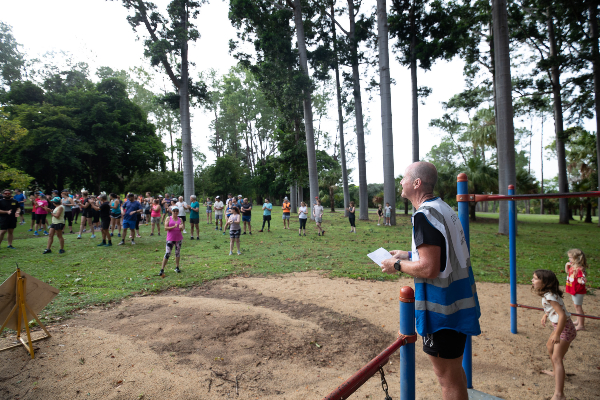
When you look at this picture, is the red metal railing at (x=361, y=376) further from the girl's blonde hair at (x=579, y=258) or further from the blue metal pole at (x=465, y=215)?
the girl's blonde hair at (x=579, y=258)

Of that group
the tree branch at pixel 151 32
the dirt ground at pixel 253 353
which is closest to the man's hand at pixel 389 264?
the dirt ground at pixel 253 353

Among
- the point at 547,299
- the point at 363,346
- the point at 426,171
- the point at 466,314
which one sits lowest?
the point at 363,346

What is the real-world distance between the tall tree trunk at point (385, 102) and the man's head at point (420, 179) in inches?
728

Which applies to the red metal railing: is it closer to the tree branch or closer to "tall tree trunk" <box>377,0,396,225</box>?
"tall tree trunk" <box>377,0,396,225</box>

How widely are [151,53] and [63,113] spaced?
13300 mm

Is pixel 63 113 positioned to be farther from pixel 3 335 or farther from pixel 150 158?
pixel 3 335

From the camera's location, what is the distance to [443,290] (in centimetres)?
205

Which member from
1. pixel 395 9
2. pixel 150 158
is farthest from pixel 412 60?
pixel 150 158

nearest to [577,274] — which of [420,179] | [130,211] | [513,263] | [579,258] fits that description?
[579,258]

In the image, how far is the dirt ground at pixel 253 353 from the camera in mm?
3539

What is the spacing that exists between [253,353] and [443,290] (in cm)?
316

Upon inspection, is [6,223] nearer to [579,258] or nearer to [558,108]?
[579,258]

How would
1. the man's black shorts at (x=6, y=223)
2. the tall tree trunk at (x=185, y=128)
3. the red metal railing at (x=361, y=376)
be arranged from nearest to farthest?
the red metal railing at (x=361, y=376), the man's black shorts at (x=6, y=223), the tall tree trunk at (x=185, y=128)

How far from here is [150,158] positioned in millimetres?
31469
